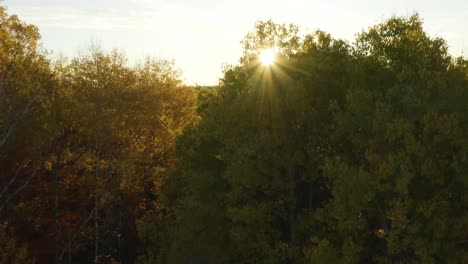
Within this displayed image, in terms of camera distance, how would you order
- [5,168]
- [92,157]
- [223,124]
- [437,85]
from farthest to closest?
[92,157], [5,168], [223,124], [437,85]

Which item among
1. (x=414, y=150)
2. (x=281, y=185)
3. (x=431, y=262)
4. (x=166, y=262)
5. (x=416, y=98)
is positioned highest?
(x=416, y=98)

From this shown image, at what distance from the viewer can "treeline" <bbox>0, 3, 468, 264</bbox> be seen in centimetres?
2656

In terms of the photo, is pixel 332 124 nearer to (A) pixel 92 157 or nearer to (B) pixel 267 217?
(B) pixel 267 217

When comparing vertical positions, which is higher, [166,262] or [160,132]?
[160,132]

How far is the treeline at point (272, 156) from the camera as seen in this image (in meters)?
26.6

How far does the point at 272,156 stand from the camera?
105ft

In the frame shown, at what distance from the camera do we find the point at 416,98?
89.2ft

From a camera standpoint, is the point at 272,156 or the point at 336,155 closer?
the point at 336,155

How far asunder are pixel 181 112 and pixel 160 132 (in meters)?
6.92

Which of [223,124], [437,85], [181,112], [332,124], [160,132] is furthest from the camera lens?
[181,112]

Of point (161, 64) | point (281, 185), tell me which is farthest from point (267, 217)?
point (161, 64)

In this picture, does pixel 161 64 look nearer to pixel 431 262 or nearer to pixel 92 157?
pixel 92 157

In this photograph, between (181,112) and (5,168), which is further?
(181,112)

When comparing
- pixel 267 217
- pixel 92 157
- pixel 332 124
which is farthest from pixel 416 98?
pixel 92 157
